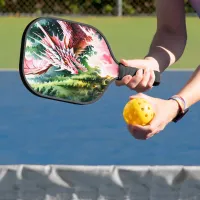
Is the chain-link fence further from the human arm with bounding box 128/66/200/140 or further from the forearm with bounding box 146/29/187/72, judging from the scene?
the human arm with bounding box 128/66/200/140

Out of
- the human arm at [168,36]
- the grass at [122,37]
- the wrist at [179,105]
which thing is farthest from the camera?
the grass at [122,37]

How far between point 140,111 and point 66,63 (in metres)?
0.33

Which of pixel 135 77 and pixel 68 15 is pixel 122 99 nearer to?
pixel 135 77

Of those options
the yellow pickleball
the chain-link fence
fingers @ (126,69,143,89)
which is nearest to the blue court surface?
fingers @ (126,69,143,89)

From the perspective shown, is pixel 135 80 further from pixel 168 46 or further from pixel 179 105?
pixel 168 46

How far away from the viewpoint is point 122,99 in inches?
230

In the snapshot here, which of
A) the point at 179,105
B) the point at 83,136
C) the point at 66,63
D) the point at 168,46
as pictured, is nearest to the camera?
the point at 179,105

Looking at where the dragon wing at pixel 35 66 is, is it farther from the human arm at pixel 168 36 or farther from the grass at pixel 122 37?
the grass at pixel 122 37

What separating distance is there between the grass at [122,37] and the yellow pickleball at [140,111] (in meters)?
5.18

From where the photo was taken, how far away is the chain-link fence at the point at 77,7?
35.4 ft

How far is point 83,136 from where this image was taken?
496 centimetres

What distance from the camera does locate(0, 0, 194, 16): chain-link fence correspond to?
10.8 metres

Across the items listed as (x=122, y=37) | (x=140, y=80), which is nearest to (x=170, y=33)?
(x=140, y=80)

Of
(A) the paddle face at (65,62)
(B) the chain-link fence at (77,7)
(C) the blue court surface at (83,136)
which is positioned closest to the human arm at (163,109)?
(A) the paddle face at (65,62)
